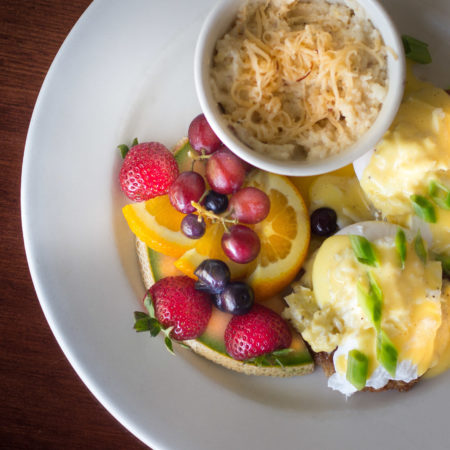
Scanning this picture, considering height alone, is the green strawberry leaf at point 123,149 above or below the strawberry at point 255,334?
above

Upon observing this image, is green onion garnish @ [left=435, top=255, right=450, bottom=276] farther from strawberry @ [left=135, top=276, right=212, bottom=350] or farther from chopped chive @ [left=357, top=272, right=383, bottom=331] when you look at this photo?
strawberry @ [left=135, top=276, right=212, bottom=350]

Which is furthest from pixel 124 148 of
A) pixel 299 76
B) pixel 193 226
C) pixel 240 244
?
pixel 299 76

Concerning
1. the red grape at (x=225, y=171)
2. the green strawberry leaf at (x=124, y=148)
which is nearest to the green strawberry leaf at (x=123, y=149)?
the green strawberry leaf at (x=124, y=148)

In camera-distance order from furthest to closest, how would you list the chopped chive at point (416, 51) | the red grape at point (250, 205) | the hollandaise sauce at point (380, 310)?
the chopped chive at point (416, 51), the red grape at point (250, 205), the hollandaise sauce at point (380, 310)

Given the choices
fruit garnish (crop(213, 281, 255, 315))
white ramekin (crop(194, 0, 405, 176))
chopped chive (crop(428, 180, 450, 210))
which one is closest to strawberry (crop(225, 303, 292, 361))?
fruit garnish (crop(213, 281, 255, 315))

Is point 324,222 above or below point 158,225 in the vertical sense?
above

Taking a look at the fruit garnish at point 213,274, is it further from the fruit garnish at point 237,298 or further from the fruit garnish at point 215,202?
the fruit garnish at point 215,202

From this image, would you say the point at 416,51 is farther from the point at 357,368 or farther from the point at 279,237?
the point at 357,368

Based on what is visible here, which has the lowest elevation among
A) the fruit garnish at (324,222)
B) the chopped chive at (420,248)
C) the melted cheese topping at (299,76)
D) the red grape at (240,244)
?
the red grape at (240,244)
